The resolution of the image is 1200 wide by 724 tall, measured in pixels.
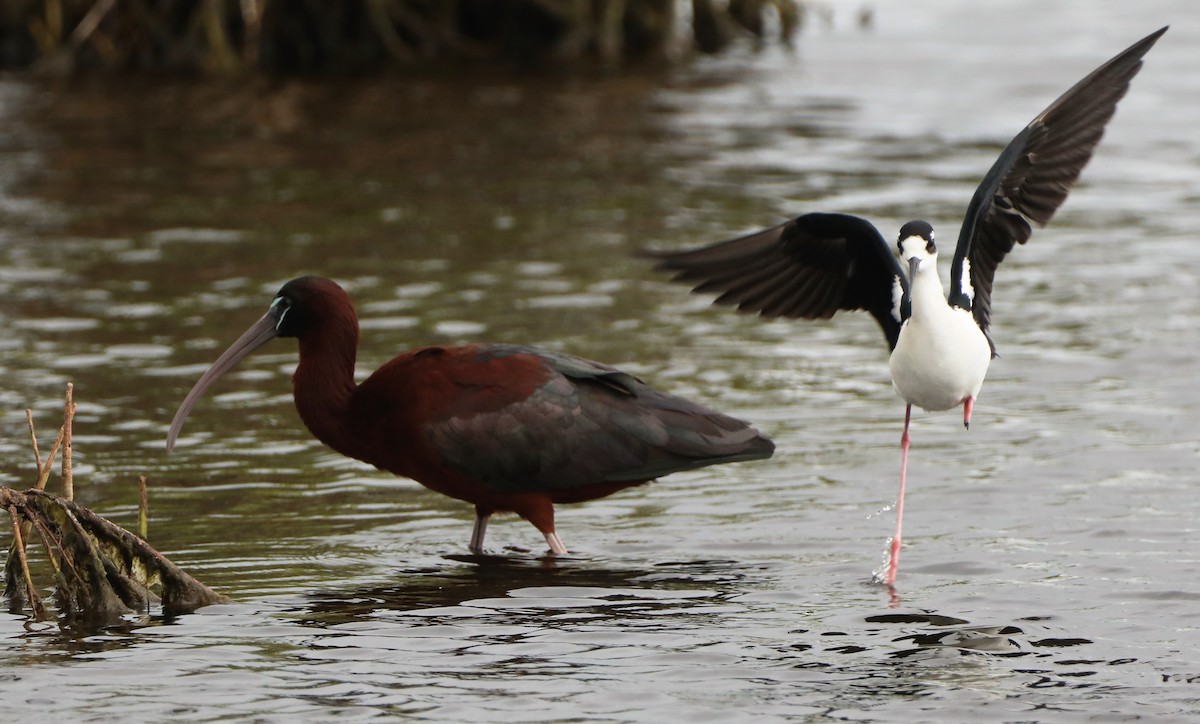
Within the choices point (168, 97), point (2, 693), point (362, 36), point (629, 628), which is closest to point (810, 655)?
point (629, 628)

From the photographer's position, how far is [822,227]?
7.93 m

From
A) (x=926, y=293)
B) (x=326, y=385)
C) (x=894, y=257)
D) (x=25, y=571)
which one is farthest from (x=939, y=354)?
(x=25, y=571)

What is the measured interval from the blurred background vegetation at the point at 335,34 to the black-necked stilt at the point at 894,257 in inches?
542

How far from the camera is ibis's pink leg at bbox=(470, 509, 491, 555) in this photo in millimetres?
8203

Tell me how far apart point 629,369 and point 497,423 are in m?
3.02

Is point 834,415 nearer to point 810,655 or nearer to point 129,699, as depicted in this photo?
point 810,655

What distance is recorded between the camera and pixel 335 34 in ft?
75.4

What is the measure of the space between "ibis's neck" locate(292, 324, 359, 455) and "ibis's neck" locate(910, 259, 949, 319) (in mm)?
2450

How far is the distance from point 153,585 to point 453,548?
62.3 inches

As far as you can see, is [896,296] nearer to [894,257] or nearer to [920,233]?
[894,257]

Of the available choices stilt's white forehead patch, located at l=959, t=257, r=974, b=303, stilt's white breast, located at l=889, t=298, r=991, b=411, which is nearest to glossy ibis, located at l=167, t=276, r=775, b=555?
stilt's white breast, located at l=889, t=298, r=991, b=411

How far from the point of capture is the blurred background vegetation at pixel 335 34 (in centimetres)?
2186

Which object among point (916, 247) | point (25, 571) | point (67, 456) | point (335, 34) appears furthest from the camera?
point (335, 34)

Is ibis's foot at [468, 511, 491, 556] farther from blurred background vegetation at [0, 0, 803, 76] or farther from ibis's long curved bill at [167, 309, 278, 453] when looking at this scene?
blurred background vegetation at [0, 0, 803, 76]
